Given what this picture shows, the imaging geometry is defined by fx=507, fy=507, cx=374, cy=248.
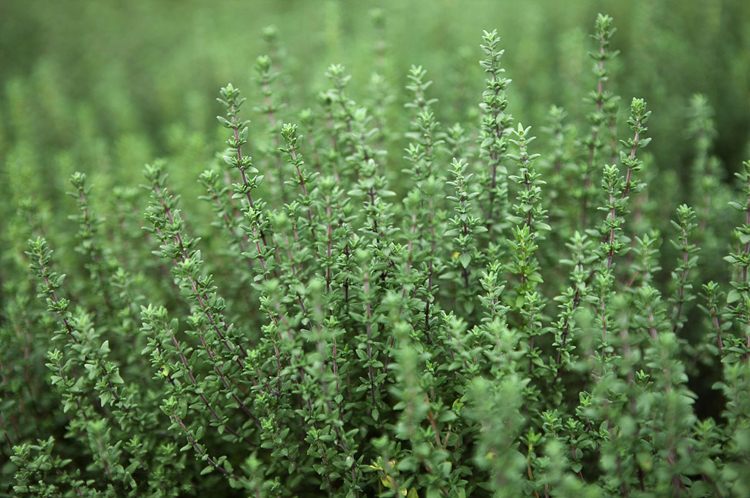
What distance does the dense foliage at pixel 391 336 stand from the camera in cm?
180

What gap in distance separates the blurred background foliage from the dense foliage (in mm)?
514

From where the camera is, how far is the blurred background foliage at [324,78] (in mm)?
3619

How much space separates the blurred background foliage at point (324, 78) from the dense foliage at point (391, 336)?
0.51m

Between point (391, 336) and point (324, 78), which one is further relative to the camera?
point (324, 78)

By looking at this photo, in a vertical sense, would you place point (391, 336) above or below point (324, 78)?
below

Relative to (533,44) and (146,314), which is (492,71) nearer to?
(146,314)

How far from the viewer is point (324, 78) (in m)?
3.85

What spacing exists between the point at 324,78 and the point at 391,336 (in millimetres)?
2471

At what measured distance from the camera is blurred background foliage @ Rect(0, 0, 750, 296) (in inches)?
142

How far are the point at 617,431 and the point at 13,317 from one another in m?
2.84

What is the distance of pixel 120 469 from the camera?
2.02 metres

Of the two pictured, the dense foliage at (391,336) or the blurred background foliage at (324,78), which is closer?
the dense foliage at (391,336)

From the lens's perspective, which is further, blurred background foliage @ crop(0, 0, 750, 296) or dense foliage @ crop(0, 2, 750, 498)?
blurred background foliage @ crop(0, 0, 750, 296)

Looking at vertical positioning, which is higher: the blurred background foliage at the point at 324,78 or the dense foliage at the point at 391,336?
the blurred background foliage at the point at 324,78
